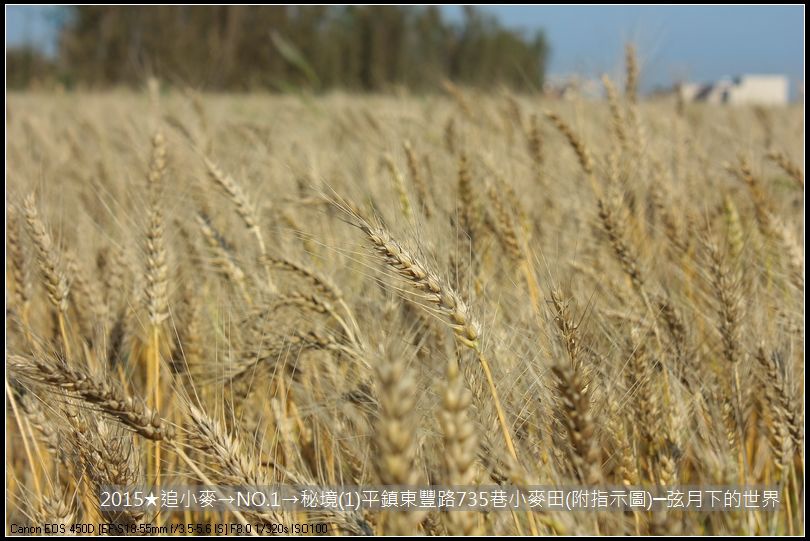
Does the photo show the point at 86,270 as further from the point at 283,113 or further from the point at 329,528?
the point at 283,113

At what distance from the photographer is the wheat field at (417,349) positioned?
87cm

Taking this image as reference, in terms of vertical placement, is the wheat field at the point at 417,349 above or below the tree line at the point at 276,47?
below

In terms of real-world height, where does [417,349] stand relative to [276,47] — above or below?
below

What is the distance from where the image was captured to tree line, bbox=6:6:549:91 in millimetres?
17828

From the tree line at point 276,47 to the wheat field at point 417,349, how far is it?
14500mm

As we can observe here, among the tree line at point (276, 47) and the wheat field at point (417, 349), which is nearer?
the wheat field at point (417, 349)

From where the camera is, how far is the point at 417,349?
3.54ft

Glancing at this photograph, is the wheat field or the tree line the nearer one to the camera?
the wheat field

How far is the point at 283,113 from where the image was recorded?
584 cm

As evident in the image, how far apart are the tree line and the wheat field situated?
47.6 feet

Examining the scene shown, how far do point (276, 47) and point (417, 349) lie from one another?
15.9 m

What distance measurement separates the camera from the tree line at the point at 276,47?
58.5 feet

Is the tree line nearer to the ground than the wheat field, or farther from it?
farther from it

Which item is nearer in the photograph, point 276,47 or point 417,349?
point 417,349
